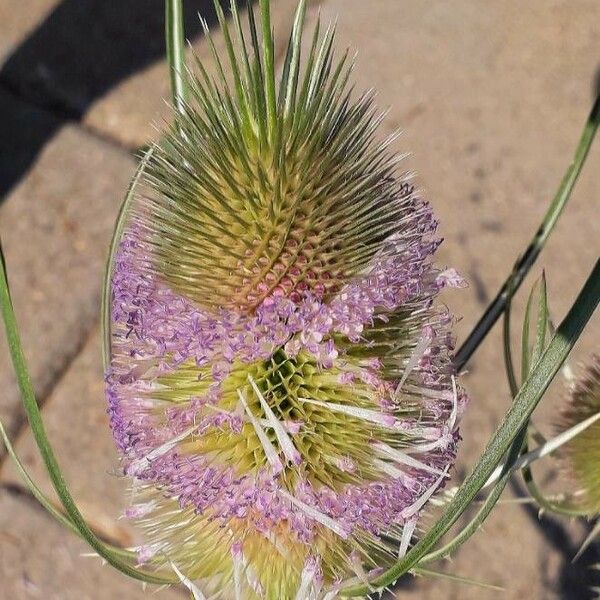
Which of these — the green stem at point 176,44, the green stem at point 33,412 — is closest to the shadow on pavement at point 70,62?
the green stem at point 176,44

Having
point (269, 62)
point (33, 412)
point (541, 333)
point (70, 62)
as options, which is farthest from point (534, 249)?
point (70, 62)

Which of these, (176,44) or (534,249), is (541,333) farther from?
(176,44)

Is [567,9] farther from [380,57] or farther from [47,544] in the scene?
[47,544]

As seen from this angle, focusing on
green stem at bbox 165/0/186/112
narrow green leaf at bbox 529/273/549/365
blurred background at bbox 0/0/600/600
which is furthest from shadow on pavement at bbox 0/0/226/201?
narrow green leaf at bbox 529/273/549/365

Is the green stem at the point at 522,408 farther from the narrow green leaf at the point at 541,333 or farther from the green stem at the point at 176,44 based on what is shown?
the green stem at the point at 176,44

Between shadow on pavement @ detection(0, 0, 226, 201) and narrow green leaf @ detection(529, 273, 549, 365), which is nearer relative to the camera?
narrow green leaf @ detection(529, 273, 549, 365)

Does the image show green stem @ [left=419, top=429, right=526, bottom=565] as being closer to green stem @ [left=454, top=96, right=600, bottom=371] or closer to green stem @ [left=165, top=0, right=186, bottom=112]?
green stem @ [left=454, top=96, right=600, bottom=371]
